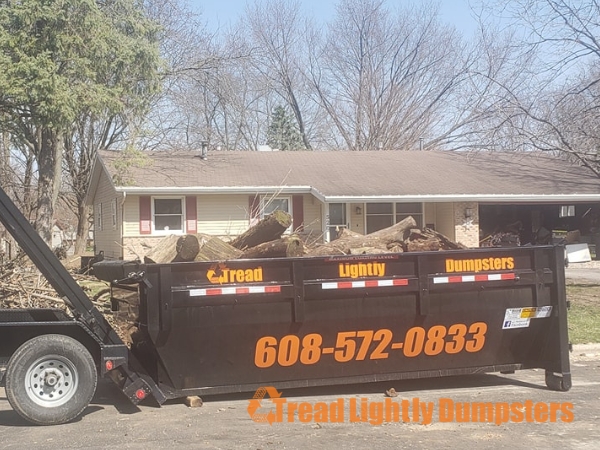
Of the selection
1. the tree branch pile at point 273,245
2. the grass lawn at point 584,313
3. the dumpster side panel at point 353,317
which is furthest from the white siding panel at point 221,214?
the dumpster side panel at point 353,317

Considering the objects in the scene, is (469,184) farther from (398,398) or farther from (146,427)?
(146,427)

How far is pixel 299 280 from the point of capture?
237 inches

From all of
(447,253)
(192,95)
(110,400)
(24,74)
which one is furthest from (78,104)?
(192,95)

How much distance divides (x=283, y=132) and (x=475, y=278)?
128ft

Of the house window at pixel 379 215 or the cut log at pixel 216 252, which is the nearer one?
the cut log at pixel 216 252

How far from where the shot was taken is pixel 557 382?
6.57m

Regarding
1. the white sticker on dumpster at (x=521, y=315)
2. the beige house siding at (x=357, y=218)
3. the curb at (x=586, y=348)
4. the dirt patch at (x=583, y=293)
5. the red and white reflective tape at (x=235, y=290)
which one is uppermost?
the beige house siding at (x=357, y=218)

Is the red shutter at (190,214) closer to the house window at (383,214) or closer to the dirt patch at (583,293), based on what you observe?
the house window at (383,214)

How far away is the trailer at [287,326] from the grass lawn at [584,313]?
9.63ft

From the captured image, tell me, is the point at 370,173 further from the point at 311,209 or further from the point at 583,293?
the point at 583,293

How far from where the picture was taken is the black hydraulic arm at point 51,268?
553 centimetres

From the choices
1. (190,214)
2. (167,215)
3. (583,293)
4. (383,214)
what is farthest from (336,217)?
(583,293)

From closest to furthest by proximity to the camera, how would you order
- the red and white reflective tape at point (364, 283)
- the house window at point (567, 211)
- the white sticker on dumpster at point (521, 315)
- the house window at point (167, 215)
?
the red and white reflective tape at point (364, 283), the white sticker on dumpster at point (521, 315), the house window at point (167, 215), the house window at point (567, 211)

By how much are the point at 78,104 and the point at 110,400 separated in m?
11.9
